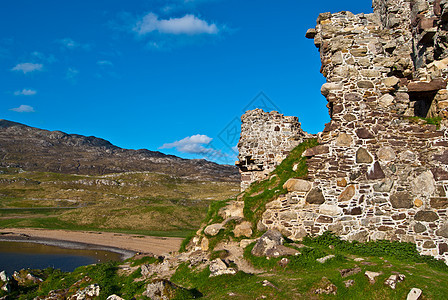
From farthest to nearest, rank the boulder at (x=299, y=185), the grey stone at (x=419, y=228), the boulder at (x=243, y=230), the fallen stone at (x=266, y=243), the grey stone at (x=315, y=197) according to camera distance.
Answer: the boulder at (x=243, y=230) → the boulder at (x=299, y=185) → the grey stone at (x=315, y=197) → the grey stone at (x=419, y=228) → the fallen stone at (x=266, y=243)

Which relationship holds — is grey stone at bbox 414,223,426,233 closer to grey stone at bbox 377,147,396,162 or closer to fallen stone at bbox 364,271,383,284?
grey stone at bbox 377,147,396,162

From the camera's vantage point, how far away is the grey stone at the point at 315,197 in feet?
40.0

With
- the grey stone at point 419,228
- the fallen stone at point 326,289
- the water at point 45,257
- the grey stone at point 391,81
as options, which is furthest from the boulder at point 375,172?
the water at point 45,257

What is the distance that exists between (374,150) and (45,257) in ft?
120

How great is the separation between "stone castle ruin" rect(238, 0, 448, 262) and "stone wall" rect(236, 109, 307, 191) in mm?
6590

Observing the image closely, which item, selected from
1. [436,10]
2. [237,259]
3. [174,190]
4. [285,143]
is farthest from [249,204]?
[174,190]

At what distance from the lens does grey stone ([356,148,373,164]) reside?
1209cm

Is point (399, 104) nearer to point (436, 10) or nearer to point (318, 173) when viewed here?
point (318, 173)

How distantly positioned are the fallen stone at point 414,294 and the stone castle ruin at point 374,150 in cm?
433

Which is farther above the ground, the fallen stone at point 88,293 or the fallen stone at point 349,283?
the fallen stone at point 349,283

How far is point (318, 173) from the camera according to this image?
12.4 meters

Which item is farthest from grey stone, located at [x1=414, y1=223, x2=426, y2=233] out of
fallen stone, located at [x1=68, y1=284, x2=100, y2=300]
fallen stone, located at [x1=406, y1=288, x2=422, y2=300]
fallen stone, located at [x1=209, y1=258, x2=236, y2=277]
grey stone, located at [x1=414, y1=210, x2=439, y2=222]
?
fallen stone, located at [x1=68, y1=284, x2=100, y2=300]

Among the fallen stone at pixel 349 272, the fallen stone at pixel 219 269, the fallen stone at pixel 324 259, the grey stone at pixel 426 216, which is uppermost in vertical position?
the grey stone at pixel 426 216

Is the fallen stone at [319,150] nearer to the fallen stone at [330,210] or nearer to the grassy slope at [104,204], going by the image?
the fallen stone at [330,210]
